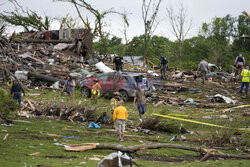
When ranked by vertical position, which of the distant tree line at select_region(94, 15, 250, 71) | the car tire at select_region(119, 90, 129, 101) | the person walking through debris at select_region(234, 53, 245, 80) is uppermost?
the distant tree line at select_region(94, 15, 250, 71)

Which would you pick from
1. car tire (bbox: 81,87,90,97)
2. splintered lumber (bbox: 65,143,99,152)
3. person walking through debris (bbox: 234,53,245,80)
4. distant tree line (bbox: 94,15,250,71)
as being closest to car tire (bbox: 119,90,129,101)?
car tire (bbox: 81,87,90,97)

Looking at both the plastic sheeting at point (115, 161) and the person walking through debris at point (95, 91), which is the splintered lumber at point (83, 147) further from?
the person walking through debris at point (95, 91)

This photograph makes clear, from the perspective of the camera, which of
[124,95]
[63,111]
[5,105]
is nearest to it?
[5,105]

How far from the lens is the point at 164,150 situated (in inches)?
381

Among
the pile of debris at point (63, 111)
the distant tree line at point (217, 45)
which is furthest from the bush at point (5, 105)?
the distant tree line at point (217, 45)

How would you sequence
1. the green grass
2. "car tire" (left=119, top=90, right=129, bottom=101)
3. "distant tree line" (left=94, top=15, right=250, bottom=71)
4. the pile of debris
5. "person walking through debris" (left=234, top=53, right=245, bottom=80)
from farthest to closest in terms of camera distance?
"distant tree line" (left=94, top=15, right=250, bottom=71)
"person walking through debris" (left=234, top=53, right=245, bottom=80)
"car tire" (left=119, top=90, right=129, bottom=101)
the pile of debris
the green grass

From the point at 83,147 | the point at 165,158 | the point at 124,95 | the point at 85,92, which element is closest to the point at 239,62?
the point at 124,95

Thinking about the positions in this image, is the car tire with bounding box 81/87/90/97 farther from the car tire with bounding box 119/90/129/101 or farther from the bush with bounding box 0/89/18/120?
the bush with bounding box 0/89/18/120

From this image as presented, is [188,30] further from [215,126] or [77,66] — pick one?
[215,126]

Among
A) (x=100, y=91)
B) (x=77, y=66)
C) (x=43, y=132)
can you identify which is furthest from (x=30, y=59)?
(x=43, y=132)

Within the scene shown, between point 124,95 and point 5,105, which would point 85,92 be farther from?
point 5,105

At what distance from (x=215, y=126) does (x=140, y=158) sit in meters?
5.85

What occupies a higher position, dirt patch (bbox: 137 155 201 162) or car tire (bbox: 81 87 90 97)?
car tire (bbox: 81 87 90 97)

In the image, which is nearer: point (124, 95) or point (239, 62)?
point (124, 95)
